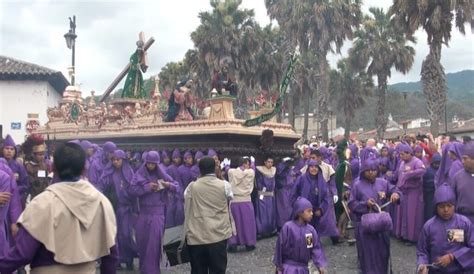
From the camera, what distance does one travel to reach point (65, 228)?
11.0 feet

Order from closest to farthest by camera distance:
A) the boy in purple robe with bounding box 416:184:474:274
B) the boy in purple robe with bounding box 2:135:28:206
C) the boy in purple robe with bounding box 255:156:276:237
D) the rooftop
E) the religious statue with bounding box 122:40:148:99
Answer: the boy in purple robe with bounding box 416:184:474:274 → the boy in purple robe with bounding box 2:135:28:206 → the boy in purple robe with bounding box 255:156:276:237 → the religious statue with bounding box 122:40:148:99 → the rooftop

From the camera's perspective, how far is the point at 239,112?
89.8ft

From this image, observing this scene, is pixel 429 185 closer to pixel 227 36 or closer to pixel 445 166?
pixel 445 166

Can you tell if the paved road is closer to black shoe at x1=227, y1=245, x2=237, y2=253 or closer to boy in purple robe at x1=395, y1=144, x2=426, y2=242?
black shoe at x1=227, y1=245, x2=237, y2=253

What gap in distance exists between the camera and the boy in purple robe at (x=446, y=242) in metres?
5.10

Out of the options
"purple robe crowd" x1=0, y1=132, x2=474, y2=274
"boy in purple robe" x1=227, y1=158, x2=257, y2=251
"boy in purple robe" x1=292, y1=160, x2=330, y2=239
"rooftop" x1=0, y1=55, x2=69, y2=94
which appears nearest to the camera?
"purple robe crowd" x1=0, y1=132, x2=474, y2=274

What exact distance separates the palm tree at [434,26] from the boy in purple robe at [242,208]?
12330mm

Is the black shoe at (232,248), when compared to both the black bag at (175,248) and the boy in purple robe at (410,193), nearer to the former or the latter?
the black bag at (175,248)

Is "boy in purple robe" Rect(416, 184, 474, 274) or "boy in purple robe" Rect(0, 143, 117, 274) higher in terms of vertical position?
"boy in purple robe" Rect(0, 143, 117, 274)

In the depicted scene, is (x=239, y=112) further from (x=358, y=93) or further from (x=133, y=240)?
(x=133, y=240)

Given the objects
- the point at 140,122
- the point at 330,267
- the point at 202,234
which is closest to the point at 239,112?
the point at 140,122

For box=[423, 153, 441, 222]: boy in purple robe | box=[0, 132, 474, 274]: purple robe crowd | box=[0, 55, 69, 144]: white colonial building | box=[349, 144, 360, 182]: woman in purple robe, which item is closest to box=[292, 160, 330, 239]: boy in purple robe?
box=[0, 132, 474, 274]: purple robe crowd

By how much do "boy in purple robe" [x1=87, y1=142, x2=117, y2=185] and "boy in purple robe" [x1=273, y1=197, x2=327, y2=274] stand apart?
341 cm

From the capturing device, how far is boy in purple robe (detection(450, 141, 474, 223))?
5.91m
